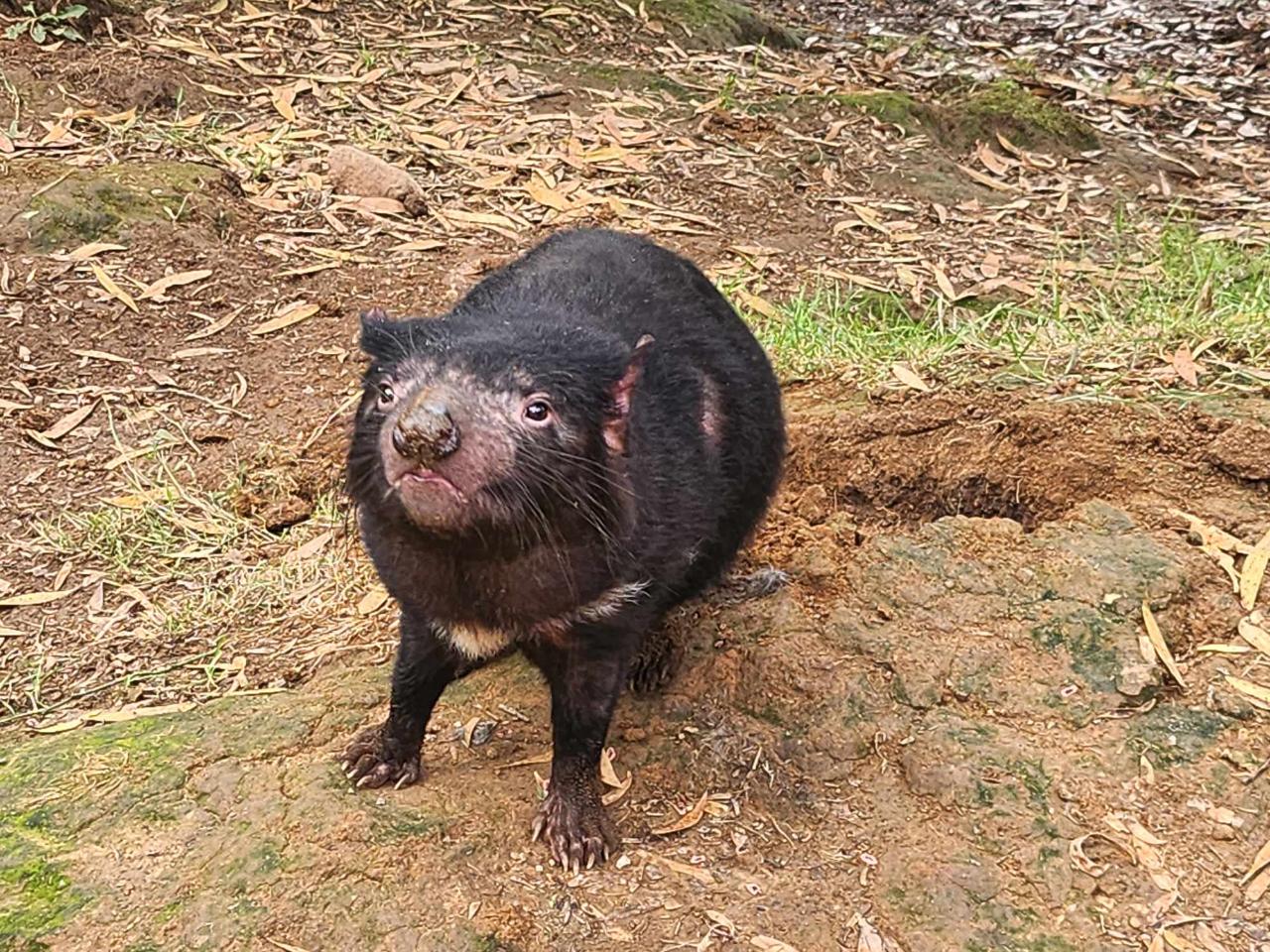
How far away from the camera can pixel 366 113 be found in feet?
20.1

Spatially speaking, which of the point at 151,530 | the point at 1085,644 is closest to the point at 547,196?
the point at 151,530

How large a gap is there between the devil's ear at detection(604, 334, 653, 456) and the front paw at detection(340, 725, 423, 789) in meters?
0.79

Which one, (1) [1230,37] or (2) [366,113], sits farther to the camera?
(1) [1230,37]

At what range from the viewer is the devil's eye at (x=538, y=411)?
2.12 metres

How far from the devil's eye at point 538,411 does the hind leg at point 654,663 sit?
2.97ft

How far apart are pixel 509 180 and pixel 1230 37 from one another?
5300mm

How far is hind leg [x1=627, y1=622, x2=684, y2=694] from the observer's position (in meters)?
2.93

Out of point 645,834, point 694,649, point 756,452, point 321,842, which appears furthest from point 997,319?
point 321,842

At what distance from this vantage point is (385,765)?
8.53 feet

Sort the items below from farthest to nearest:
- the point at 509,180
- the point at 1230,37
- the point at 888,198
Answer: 1. the point at 1230,37
2. the point at 888,198
3. the point at 509,180

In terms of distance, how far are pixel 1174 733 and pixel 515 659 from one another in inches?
55.4

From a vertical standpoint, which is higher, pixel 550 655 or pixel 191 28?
pixel 550 655

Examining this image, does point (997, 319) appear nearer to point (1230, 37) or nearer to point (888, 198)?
point (888, 198)

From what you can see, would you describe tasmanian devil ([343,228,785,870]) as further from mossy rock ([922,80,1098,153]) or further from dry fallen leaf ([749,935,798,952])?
mossy rock ([922,80,1098,153])
